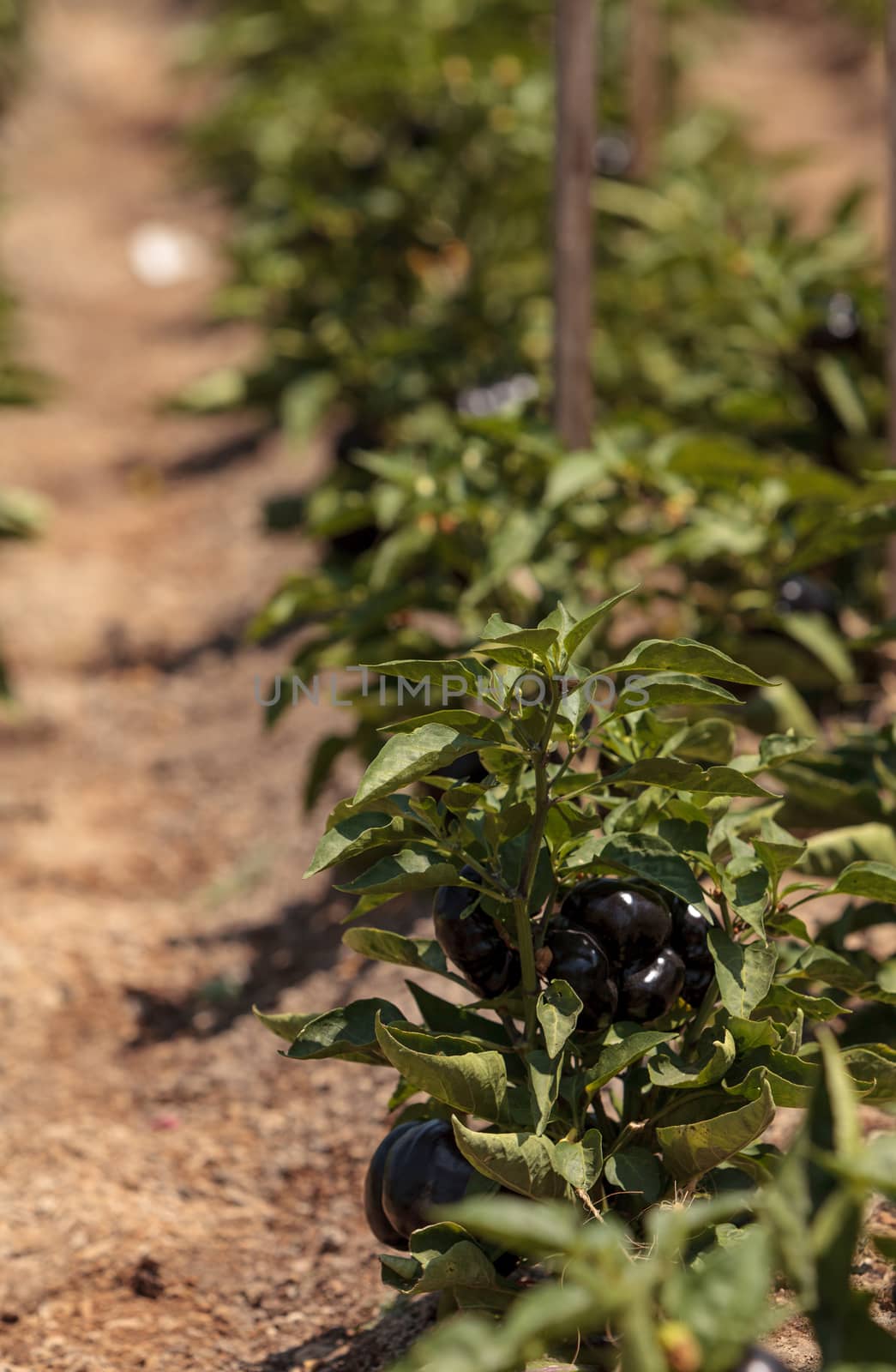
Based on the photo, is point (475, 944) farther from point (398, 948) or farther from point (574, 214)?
point (574, 214)

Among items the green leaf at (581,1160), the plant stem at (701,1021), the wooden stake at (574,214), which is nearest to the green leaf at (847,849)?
the plant stem at (701,1021)

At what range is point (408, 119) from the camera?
4836mm

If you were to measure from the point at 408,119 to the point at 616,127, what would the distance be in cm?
236

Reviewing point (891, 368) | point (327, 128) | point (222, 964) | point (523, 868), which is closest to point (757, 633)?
point (891, 368)

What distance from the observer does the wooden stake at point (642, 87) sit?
5660 mm

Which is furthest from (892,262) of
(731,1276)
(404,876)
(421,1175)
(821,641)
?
(731,1276)

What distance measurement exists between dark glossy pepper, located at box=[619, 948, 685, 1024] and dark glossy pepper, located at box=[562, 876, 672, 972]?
0.01m

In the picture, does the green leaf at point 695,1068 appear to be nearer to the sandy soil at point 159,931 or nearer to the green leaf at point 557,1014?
the green leaf at point 557,1014

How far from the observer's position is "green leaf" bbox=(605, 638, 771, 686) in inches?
55.6

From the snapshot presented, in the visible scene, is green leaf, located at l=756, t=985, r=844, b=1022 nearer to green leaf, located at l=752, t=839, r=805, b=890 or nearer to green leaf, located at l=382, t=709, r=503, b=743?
green leaf, located at l=752, t=839, r=805, b=890

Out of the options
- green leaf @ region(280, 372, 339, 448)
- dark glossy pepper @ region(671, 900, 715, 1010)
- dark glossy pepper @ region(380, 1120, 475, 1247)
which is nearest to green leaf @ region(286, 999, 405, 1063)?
dark glossy pepper @ region(380, 1120, 475, 1247)

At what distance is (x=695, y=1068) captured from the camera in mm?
1583

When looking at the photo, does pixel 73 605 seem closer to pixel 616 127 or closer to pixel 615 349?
pixel 615 349

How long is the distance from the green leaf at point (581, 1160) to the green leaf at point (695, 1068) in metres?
0.09
